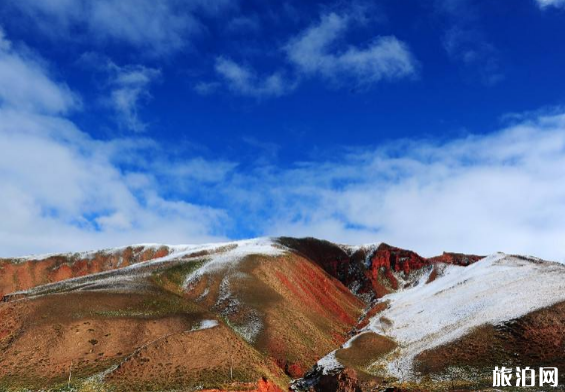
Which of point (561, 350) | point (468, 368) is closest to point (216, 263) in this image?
point (468, 368)

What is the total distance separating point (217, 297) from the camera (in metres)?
80.1

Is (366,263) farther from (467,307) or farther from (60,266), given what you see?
A: (60,266)

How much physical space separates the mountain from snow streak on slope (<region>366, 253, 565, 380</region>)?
34cm

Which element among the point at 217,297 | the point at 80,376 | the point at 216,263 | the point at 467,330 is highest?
the point at 216,263

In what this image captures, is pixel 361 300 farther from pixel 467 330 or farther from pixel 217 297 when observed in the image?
pixel 467 330

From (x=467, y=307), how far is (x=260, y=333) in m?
35.0

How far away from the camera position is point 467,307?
72000 mm

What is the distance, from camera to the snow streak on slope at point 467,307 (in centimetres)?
5812

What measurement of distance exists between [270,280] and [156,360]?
147 ft

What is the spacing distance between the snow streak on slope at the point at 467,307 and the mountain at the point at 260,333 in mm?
344

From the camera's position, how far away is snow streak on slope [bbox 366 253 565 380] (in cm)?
5812

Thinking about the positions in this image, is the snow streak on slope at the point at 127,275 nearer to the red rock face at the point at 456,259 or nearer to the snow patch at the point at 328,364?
the snow patch at the point at 328,364

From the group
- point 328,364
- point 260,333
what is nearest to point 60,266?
point 260,333

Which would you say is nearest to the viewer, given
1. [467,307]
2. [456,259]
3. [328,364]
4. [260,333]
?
[328,364]
